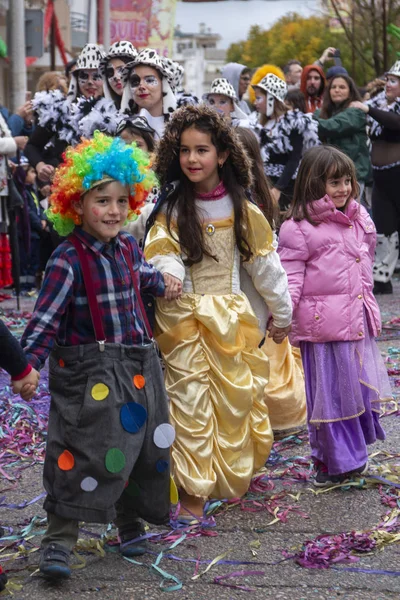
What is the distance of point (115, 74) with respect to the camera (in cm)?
750

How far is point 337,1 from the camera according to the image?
30.3m

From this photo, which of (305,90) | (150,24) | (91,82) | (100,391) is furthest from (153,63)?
(150,24)

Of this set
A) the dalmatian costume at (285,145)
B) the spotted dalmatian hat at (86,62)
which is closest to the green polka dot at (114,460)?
the spotted dalmatian hat at (86,62)

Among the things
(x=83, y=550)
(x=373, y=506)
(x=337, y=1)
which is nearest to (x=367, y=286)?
(x=373, y=506)

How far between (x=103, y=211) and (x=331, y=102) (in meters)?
7.11

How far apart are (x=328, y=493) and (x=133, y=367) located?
1426mm

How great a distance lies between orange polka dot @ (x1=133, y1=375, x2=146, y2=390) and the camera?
160 inches

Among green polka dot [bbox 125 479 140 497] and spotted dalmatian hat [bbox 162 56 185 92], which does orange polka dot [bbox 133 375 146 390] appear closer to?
green polka dot [bbox 125 479 140 497]

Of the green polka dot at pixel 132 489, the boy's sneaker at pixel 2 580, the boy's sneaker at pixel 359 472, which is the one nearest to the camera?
the boy's sneaker at pixel 2 580

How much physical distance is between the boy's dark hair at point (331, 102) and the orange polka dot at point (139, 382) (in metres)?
7.11

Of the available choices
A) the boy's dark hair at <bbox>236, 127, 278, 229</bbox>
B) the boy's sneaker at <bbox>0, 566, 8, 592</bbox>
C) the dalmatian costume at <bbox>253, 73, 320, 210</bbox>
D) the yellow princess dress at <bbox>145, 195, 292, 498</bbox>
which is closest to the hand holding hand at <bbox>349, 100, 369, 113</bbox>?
the dalmatian costume at <bbox>253, 73, 320, 210</bbox>

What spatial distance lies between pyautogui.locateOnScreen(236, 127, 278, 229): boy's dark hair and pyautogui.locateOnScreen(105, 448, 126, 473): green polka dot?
2031mm

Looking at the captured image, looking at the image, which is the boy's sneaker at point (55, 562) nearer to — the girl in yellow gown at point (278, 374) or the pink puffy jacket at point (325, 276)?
the pink puffy jacket at point (325, 276)

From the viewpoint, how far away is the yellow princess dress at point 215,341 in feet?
15.7
